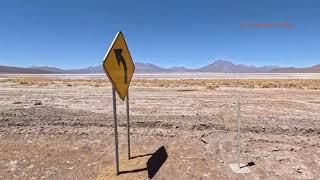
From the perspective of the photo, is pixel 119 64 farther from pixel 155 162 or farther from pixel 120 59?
pixel 155 162

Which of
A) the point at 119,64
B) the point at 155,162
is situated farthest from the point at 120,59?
the point at 155,162

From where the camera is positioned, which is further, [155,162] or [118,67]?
[155,162]

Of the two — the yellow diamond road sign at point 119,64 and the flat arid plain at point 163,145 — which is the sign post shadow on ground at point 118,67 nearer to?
the yellow diamond road sign at point 119,64

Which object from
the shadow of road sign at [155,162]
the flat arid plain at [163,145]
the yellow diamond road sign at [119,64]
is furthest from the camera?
the flat arid plain at [163,145]

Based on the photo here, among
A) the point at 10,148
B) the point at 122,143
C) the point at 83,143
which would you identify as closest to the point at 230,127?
the point at 122,143

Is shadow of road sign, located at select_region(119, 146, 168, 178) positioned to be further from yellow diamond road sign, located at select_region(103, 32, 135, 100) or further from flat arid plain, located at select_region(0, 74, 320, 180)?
yellow diamond road sign, located at select_region(103, 32, 135, 100)

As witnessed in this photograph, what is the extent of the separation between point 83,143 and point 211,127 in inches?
153

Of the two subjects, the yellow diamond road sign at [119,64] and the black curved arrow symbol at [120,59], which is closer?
the yellow diamond road sign at [119,64]

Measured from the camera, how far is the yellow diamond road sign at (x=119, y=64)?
4.70m

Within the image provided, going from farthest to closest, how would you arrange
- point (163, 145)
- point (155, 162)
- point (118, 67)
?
point (163, 145) < point (155, 162) < point (118, 67)

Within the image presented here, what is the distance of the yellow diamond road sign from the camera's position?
4.70m

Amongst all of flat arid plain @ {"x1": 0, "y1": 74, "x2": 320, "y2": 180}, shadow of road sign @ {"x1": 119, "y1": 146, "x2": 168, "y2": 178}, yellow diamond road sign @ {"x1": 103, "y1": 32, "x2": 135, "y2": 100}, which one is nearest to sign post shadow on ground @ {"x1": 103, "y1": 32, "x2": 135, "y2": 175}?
yellow diamond road sign @ {"x1": 103, "y1": 32, "x2": 135, "y2": 100}

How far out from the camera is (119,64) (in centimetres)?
515

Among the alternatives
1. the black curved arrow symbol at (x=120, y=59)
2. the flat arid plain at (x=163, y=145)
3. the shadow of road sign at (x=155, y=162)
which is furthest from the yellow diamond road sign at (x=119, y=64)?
the flat arid plain at (x=163, y=145)
